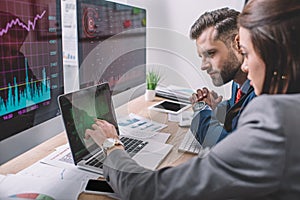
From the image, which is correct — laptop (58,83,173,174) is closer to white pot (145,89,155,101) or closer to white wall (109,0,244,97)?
white wall (109,0,244,97)

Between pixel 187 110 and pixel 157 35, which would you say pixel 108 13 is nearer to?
pixel 157 35

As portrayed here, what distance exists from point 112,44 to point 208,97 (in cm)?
42

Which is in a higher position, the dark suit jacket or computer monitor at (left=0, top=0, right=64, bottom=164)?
computer monitor at (left=0, top=0, right=64, bottom=164)

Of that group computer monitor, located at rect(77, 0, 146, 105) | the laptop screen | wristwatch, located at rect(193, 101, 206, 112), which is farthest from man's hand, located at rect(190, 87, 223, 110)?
the laptop screen

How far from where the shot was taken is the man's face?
100 cm

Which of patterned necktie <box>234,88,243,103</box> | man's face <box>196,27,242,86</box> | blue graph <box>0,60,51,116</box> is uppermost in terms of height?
man's face <box>196,27,242,86</box>

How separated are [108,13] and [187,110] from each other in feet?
1.60

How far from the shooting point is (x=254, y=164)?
0.52 m

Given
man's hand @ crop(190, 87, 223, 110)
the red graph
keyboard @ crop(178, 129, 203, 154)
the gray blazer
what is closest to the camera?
the gray blazer

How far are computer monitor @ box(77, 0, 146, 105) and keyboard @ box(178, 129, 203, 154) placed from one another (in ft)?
0.92

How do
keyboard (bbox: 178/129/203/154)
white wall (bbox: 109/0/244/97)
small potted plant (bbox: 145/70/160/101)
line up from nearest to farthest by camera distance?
keyboard (bbox: 178/129/203/154)
white wall (bbox: 109/0/244/97)
small potted plant (bbox: 145/70/160/101)

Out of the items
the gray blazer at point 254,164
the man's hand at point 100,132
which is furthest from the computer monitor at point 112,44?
the gray blazer at point 254,164

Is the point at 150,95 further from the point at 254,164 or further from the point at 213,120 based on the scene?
the point at 254,164

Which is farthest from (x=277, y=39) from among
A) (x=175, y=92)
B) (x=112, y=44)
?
(x=175, y=92)
